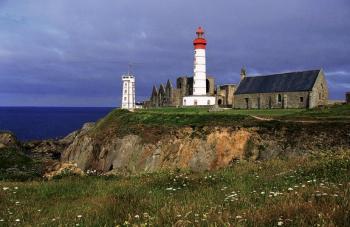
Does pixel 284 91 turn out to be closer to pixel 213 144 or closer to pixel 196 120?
pixel 196 120

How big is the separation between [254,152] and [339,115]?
1162 cm

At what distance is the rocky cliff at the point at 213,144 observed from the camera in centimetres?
3691

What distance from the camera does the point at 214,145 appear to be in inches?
1593

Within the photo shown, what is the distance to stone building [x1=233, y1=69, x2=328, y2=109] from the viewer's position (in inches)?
2453

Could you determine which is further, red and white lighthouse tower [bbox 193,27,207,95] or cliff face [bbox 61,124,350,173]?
red and white lighthouse tower [bbox 193,27,207,95]

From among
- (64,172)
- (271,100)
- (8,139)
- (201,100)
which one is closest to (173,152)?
(64,172)

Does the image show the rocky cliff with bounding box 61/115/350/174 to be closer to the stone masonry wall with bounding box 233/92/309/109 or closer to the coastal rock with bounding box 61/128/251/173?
the coastal rock with bounding box 61/128/251/173

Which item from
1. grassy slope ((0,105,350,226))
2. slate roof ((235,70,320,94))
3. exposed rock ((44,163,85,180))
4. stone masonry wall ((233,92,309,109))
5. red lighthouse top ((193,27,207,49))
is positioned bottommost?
exposed rock ((44,163,85,180))

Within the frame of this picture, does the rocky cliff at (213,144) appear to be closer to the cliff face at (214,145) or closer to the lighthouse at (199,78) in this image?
the cliff face at (214,145)

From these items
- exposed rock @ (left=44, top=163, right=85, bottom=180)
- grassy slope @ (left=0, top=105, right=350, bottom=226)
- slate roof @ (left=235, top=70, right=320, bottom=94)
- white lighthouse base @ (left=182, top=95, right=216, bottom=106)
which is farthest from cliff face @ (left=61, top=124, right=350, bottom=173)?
white lighthouse base @ (left=182, top=95, right=216, bottom=106)

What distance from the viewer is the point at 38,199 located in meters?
11.7

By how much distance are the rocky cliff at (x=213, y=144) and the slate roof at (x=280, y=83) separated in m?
25.2

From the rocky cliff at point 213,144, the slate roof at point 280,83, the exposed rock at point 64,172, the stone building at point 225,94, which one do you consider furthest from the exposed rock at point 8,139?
the exposed rock at point 64,172

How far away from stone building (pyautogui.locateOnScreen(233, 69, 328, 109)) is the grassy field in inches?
1980
